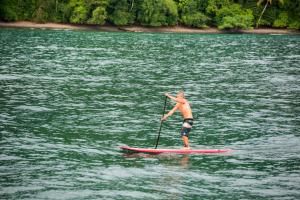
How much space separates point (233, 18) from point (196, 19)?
8.50 meters

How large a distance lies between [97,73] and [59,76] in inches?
164

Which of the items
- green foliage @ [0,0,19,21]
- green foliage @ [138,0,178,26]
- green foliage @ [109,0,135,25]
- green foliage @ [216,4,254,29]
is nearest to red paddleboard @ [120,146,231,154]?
green foliage @ [109,0,135,25]

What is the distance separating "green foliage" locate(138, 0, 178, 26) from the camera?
391 ft

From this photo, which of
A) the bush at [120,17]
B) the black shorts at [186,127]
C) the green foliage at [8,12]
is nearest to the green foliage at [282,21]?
the bush at [120,17]

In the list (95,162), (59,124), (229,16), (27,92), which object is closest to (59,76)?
(27,92)

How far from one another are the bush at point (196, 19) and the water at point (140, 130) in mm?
64840

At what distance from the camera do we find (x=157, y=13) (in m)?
119

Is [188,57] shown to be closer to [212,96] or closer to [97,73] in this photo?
[97,73]

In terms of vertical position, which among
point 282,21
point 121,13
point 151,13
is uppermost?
point 151,13

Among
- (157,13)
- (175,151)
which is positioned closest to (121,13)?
(157,13)

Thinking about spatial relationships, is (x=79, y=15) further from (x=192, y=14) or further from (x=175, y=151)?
(x=175, y=151)

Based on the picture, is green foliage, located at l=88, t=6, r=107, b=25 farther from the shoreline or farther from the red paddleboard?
the red paddleboard

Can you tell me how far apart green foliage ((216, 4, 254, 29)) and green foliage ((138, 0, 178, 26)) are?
10535mm

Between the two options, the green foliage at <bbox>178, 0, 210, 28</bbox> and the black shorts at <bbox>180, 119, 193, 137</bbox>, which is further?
the green foliage at <bbox>178, 0, 210, 28</bbox>
